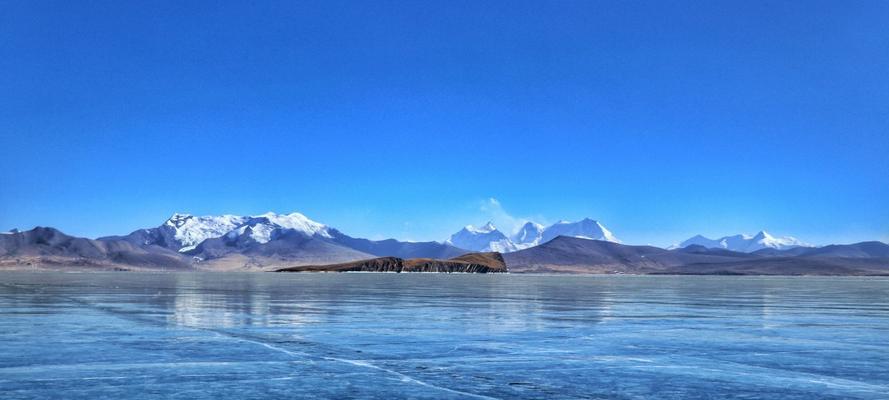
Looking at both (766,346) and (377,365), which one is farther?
(766,346)

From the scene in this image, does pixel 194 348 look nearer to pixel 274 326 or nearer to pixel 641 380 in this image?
pixel 274 326

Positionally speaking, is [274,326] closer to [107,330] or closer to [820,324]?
[107,330]

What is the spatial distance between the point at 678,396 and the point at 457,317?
77.3 ft

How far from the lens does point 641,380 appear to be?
60.7 feet

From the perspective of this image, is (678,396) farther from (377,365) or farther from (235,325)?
(235,325)

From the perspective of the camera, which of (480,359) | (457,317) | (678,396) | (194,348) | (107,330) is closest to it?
(678,396)

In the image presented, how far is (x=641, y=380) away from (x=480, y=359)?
4.94 metres

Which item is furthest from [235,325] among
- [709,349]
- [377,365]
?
[709,349]

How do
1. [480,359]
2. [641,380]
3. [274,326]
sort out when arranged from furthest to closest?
[274,326], [480,359], [641,380]

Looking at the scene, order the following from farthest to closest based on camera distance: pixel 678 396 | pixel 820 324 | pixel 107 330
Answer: pixel 820 324, pixel 107 330, pixel 678 396

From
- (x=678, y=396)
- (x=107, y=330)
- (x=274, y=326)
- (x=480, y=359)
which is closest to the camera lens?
(x=678, y=396)

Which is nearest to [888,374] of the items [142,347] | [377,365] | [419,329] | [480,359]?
[480,359]

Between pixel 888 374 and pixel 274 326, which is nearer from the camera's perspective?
pixel 888 374

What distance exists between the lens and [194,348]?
963 inches
